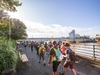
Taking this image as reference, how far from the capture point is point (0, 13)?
9.53 m

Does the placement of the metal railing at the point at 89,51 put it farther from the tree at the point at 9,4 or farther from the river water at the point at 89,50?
the tree at the point at 9,4

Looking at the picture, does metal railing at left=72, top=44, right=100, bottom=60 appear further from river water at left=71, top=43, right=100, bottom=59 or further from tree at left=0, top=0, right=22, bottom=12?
tree at left=0, top=0, right=22, bottom=12

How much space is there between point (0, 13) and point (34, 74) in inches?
273

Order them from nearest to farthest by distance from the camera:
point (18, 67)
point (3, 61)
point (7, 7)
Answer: point (3, 61) < point (18, 67) < point (7, 7)

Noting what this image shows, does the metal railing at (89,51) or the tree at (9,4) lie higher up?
the tree at (9,4)

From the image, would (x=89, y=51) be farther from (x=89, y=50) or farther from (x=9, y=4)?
(x=9, y=4)

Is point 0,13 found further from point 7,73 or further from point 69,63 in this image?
point 69,63

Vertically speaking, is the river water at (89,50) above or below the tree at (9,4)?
below

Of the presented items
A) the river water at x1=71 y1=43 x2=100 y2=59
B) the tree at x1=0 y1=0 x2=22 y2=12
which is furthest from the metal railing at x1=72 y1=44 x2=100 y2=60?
the tree at x1=0 y1=0 x2=22 y2=12

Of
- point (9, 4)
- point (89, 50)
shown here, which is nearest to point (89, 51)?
point (89, 50)

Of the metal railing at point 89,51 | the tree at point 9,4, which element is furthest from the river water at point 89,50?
the tree at point 9,4

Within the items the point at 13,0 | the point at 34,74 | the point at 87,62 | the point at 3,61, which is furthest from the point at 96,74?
the point at 13,0

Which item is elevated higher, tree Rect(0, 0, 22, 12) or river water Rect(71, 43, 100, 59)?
tree Rect(0, 0, 22, 12)

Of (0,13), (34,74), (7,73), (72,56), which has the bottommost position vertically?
(34,74)
